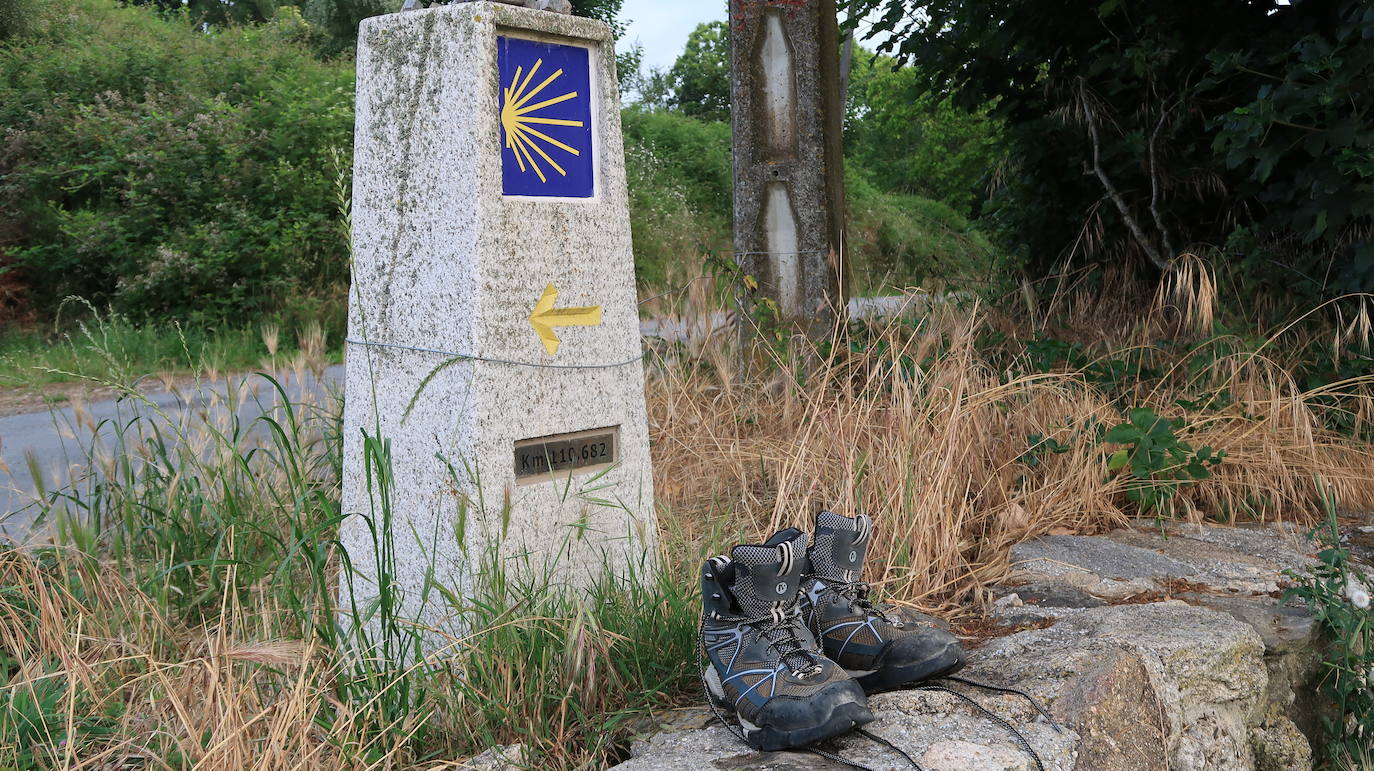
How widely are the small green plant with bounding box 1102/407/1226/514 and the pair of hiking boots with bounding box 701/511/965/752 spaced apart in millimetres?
1433

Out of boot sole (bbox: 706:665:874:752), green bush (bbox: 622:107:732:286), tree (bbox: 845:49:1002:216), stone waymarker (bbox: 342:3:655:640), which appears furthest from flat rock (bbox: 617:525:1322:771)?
tree (bbox: 845:49:1002:216)

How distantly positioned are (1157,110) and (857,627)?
4603mm

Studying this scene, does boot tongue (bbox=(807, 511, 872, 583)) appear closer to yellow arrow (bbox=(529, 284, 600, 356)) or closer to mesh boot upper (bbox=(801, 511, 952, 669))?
mesh boot upper (bbox=(801, 511, 952, 669))

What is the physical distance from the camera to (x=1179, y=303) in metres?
4.98

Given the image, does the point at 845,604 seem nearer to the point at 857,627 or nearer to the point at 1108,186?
the point at 857,627

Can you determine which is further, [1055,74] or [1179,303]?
[1055,74]

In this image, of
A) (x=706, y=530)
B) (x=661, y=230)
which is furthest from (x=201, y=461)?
(x=661, y=230)

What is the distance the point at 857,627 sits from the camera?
2324mm

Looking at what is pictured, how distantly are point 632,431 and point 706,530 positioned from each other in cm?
55

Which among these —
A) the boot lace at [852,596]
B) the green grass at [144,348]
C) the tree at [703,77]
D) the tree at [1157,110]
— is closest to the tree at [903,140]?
the tree at [703,77]

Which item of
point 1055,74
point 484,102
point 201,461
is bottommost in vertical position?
point 201,461

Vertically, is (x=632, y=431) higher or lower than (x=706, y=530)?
higher

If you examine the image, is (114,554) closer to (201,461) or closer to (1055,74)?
(201,461)

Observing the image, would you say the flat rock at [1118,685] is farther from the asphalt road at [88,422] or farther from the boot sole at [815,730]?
the asphalt road at [88,422]
